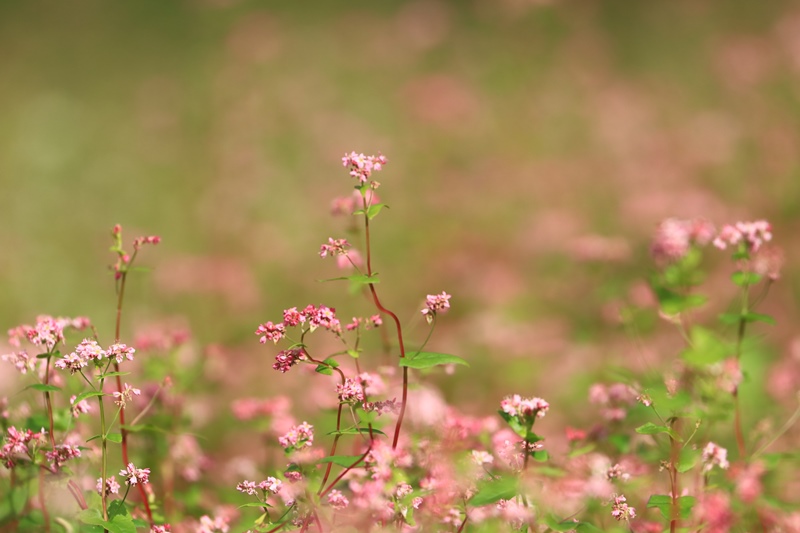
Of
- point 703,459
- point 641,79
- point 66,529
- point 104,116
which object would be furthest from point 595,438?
point 104,116

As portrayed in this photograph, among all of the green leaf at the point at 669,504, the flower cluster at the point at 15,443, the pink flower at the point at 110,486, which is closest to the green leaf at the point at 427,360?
the green leaf at the point at 669,504

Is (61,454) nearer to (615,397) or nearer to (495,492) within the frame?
(495,492)

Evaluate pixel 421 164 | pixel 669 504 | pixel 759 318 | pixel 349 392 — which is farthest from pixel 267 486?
pixel 421 164

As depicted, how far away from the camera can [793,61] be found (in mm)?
6031

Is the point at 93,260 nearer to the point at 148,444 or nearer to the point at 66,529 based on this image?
the point at 148,444

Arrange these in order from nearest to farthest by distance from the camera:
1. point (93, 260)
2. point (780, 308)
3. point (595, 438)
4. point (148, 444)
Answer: point (595, 438)
point (148, 444)
point (780, 308)
point (93, 260)

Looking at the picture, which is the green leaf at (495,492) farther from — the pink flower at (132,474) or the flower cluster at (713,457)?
the pink flower at (132,474)

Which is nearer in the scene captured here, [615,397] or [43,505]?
[43,505]

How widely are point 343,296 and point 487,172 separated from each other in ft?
5.32

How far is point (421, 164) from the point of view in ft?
19.3

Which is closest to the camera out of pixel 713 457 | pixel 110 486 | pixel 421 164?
pixel 110 486

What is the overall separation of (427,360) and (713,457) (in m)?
0.65

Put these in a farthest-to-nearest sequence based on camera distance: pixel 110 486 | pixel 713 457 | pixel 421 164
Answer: pixel 421 164 → pixel 713 457 → pixel 110 486

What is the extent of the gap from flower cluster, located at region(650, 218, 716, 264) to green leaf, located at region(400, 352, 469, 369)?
2.69 ft
